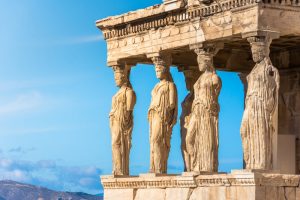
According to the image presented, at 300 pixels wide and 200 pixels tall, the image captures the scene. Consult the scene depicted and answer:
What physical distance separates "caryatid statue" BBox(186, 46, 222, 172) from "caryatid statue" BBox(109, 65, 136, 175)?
339 cm

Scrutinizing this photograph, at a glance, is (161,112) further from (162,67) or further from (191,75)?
(191,75)

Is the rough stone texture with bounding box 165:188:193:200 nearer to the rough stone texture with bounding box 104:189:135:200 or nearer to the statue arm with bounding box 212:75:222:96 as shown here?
the rough stone texture with bounding box 104:189:135:200

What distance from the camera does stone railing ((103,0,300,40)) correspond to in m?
30.6

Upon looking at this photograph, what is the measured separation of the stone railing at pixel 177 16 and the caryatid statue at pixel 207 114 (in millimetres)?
884

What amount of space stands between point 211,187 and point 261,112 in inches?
82.3

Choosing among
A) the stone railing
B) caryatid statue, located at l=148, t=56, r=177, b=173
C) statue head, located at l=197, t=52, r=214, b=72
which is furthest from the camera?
caryatid statue, located at l=148, t=56, r=177, b=173

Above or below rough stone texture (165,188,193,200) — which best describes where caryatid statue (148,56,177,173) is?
above

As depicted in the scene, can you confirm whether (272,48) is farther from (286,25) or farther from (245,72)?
(286,25)

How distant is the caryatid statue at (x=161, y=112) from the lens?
110ft

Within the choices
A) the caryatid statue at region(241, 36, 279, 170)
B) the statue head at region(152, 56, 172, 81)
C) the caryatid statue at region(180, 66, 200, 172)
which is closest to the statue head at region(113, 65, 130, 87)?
the caryatid statue at region(180, 66, 200, 172)

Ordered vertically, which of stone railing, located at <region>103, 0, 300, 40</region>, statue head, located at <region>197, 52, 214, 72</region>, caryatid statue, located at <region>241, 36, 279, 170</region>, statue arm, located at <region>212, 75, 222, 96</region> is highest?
stone railing, located at <region>103, 0, 300, 40</region>

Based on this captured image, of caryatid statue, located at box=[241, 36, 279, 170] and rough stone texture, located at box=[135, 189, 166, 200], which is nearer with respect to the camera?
caryatid statue, located at box=[241, 36, 279, 170]

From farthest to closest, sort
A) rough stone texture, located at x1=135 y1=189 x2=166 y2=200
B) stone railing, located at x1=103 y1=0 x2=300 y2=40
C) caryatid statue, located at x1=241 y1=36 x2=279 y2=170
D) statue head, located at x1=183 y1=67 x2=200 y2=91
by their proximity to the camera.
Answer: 1. statue head, located at x1=183 y1=67 x2=200 y2=91
2. rough stone texture, located at x1=135 y1=189 x2=166 y2=200
3. stone railing, located at x1=103 y1=0 x2=300 y2=40
4. caryatid statue, located at x1=241 y1=36 x2=279 y2=170

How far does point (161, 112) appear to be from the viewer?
3347 centimetres
